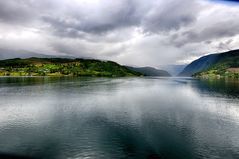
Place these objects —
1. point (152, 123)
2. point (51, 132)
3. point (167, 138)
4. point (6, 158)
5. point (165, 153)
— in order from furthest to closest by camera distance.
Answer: point (152, 123)
point (51, 132)
point (167, 138)
point (165, 153)
point (6, 158)

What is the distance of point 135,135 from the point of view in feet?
121

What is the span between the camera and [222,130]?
40688 mm

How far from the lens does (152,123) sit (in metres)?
45.0

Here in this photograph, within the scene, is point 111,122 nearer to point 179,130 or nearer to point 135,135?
point 135,135

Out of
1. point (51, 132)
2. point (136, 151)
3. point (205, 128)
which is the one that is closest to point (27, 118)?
point (51, 132)

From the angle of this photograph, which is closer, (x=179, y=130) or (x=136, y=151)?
(x=136, y=151)

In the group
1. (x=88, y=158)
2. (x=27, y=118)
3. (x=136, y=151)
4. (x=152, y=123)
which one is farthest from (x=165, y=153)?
(x=27, y=118)

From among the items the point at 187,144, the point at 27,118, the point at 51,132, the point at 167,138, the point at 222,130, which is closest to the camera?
the point at 187,144

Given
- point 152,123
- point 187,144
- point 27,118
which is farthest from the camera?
point 27,118

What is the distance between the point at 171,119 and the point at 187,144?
16635 mm

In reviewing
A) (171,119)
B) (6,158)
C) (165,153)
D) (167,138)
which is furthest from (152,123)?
(6,158)

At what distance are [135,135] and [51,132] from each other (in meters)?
15.8

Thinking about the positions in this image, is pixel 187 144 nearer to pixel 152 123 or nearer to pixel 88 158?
pixel 152 123

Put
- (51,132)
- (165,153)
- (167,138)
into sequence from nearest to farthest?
1. (165,153)
2. (167,138)
3. (51,132)
